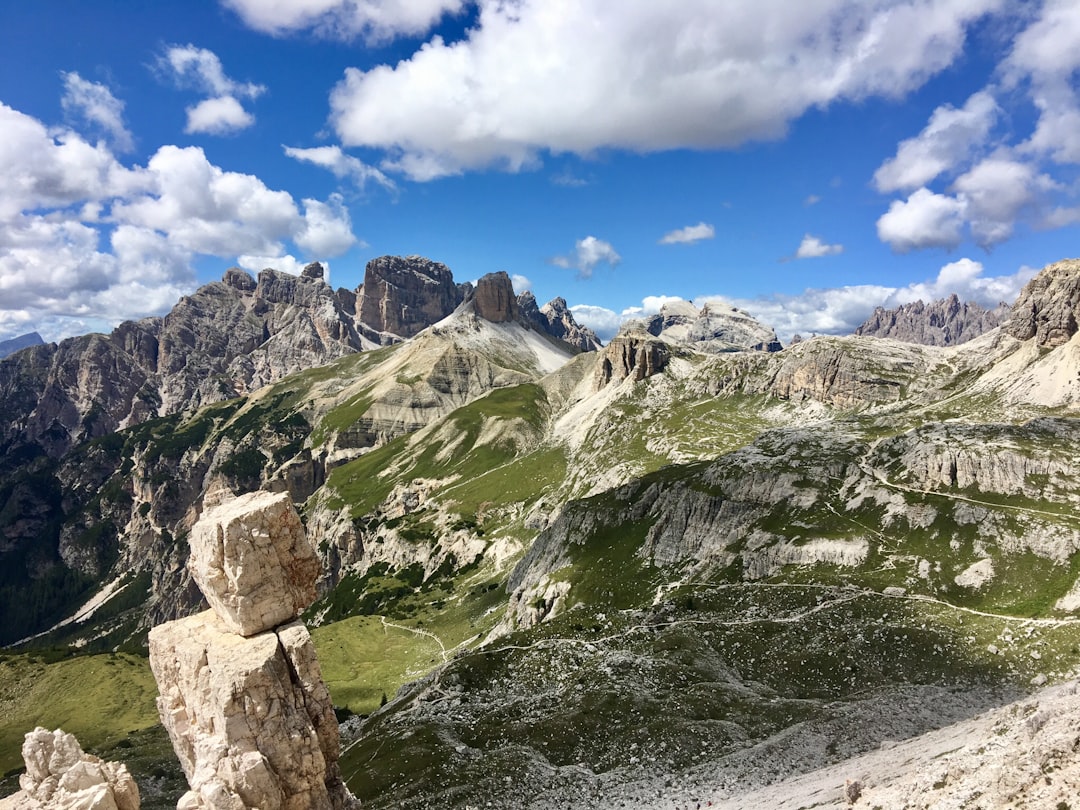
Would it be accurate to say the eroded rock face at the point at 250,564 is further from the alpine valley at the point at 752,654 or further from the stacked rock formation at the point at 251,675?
the alpine valley at the point at 752,654

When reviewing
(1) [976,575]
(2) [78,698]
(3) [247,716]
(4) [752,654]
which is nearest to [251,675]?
(3) [247,716]

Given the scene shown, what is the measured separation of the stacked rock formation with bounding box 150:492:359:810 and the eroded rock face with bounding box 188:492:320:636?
5cm

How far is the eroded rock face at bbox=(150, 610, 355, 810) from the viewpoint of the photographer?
75.5ft

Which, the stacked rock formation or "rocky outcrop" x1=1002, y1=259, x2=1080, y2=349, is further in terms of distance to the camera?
"rocky outcrop" x1=1002, y1=259, x2=1080, y2=349

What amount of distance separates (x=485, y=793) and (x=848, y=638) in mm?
42051

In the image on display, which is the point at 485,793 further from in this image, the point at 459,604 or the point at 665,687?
the point at 459,604

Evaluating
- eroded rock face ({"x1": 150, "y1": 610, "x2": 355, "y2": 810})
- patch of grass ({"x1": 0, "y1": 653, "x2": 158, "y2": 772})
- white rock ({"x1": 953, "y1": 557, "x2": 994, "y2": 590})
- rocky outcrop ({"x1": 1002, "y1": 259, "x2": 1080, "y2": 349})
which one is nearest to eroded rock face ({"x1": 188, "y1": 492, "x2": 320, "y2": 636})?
eroded rock face ({"x1": 150, "y1": 610, "x2": 355, "y2": 810})

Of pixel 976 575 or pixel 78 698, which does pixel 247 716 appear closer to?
pixel 976 575

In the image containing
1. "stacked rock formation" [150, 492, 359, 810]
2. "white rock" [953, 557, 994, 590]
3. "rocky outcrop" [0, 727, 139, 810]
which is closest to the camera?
"rocky outcrop" [0, 727, 139, 810]

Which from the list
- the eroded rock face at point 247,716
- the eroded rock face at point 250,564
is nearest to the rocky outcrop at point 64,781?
the eroded rock face at point 247,716

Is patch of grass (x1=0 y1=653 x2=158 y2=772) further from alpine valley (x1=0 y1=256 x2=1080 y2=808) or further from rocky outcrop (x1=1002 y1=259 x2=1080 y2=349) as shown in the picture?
rocky outcrop (x1=1002 y1=259 x2=1080 y2=349)

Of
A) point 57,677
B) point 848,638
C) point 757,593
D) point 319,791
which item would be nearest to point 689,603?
point 757,593

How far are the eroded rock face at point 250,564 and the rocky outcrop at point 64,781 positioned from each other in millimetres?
6536

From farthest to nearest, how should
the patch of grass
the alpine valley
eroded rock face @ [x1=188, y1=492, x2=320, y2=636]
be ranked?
the patch of grass → the alpine valley → eroded rock face @ [x1=188, y1=492, x2=320, y2=636]
